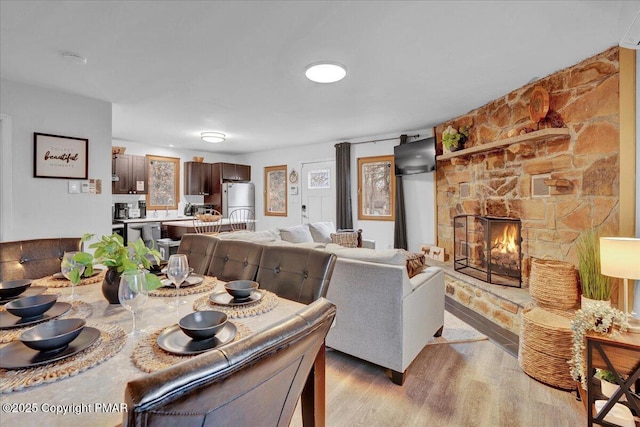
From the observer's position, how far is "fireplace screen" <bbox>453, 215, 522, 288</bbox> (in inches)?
135

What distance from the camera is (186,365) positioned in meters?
0.43

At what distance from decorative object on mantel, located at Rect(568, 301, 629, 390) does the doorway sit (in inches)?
180

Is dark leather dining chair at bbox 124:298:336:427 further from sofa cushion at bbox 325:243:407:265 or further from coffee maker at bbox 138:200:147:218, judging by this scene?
coffee maker at bbox 138:200:147:218

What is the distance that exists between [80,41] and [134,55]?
0.34 m

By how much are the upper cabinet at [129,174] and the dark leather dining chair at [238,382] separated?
5.91 metres

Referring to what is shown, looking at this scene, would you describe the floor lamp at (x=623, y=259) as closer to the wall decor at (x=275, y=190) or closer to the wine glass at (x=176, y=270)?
the wine glass at (x=176, y=270)

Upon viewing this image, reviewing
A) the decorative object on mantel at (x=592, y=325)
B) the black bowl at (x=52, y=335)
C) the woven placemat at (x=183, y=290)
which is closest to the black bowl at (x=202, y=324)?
the black bowl at (x=52, y=335)

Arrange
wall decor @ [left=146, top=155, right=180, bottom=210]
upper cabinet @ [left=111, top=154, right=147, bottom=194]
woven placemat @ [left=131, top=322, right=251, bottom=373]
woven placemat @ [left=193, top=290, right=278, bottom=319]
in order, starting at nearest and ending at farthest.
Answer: woven placemat @ [left=131, top=322, right=251, bottom=373] → woven placemat @ [left=193, top=290, right=278, bottom=319] → upper cabinet @ [left=111, top=154, right=147, bottom=194] → wall decor @ [left=146, top=155, right=180, bottom=210]

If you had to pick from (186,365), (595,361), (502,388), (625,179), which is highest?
(625,179)

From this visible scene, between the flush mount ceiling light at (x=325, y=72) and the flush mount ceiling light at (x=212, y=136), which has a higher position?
the flush mount ceiling light at (x=212, y=136)

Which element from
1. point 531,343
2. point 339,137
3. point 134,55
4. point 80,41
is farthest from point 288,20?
point 339,137

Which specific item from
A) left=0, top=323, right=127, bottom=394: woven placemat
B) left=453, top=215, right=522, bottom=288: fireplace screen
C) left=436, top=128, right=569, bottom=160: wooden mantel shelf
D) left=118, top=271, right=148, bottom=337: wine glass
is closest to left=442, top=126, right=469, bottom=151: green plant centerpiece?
left=436, top=128, right=569, bottom=160: wooden mantel shelf

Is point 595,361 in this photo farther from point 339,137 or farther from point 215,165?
point 215,165

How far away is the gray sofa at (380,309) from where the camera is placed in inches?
81.6
